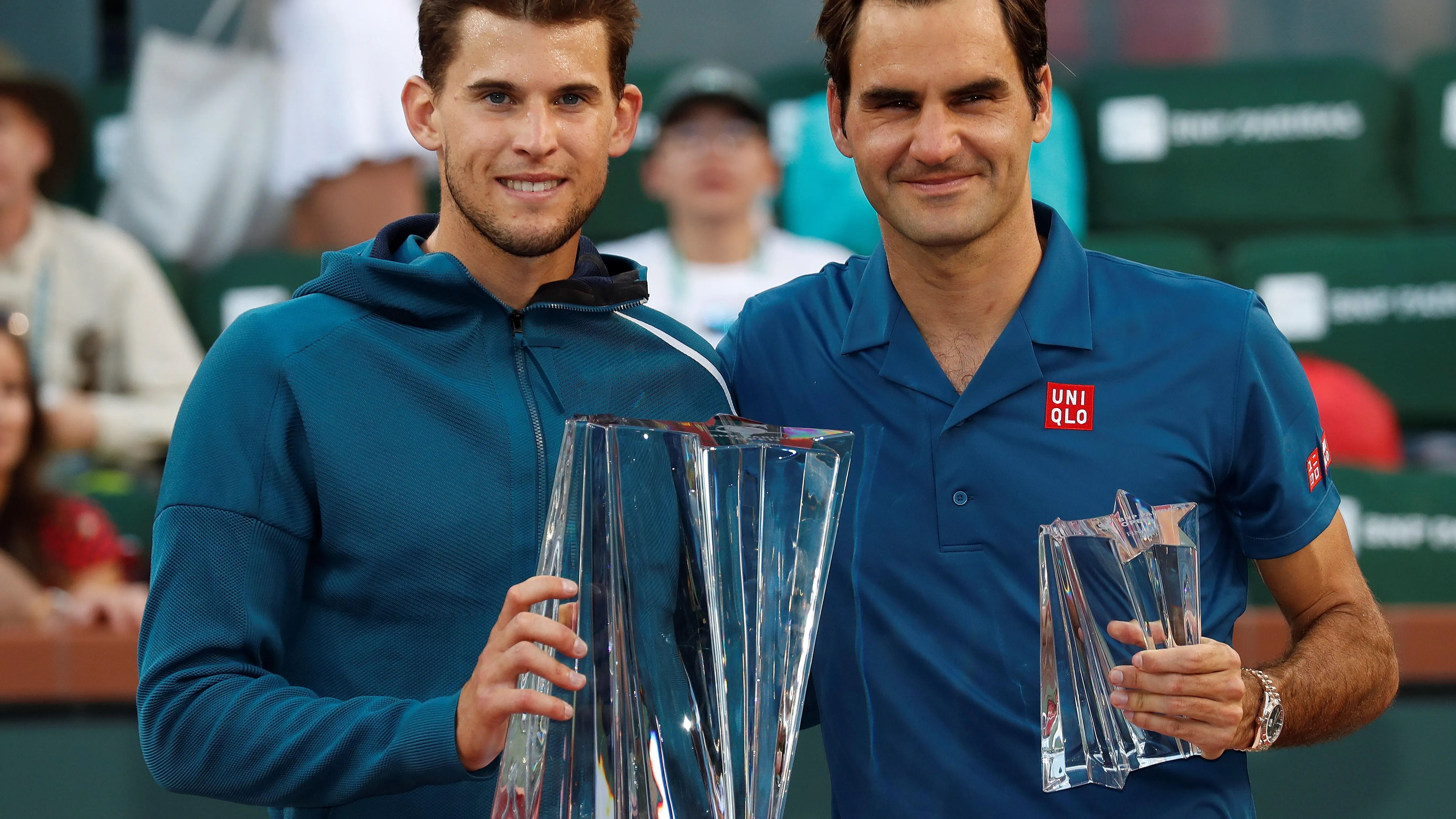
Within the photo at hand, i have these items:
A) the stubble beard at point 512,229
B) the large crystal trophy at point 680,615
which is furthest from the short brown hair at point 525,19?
the large crystal trophy at point 680,615

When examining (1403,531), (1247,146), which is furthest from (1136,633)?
(1247,146)

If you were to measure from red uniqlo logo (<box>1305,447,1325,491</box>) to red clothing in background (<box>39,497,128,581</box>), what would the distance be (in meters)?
2.42

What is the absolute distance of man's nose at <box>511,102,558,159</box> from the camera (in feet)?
4.99

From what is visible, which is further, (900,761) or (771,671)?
(900,761)

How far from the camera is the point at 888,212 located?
1.69 m

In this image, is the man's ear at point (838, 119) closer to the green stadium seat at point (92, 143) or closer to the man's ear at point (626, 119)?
the man's ear at point (626, 119)

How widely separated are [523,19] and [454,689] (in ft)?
2.25

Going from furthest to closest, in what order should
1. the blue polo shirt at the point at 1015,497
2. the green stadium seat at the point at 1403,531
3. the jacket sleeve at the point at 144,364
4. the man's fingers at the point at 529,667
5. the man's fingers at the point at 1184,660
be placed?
the jacket sleeve at the point at 144,364, the green stadium seat at the point at 1403,531, the blue polo shirt at the point at 1015,497, the man's fingers at the point at 1184,660, the man's fingers at the point at 529,667

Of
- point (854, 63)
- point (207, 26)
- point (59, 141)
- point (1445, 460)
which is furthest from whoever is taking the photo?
point (207, 26)

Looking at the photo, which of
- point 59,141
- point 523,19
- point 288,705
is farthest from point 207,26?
point 288,705

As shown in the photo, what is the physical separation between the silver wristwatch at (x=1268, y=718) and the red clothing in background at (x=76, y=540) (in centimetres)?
242

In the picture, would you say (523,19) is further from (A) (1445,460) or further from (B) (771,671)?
(A) (1445,460)

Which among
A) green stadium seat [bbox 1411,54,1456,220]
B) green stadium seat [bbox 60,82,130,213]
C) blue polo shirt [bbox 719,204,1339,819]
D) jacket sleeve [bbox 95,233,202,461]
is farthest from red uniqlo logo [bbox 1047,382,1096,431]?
green stadium seat [bbox 60,82,130,213]

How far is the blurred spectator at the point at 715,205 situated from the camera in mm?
3787
